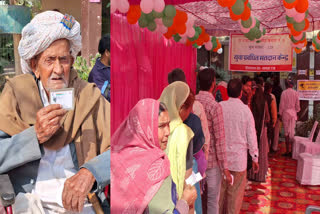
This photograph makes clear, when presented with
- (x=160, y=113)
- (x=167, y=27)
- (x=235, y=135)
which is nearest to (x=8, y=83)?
(x=160, y=113)

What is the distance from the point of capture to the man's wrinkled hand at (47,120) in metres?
1.09

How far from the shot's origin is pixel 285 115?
622cm

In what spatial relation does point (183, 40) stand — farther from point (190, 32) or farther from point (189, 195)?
point (189, 195)

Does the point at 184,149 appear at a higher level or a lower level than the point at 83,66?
lower

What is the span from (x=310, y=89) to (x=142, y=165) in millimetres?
4624

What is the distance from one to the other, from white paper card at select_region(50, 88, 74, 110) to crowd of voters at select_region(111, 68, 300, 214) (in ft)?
0.73

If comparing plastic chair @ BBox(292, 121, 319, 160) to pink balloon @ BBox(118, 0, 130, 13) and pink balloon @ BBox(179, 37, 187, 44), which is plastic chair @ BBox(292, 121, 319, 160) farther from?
pink balloon @ BBox(118, 0, 130, 13)

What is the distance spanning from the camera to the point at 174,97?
2143 mm

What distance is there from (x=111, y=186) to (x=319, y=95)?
4951mm

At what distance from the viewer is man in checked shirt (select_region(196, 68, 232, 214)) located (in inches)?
114

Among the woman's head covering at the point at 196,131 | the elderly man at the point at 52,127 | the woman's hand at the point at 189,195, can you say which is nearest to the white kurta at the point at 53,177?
the elderly man at the point at 52,127

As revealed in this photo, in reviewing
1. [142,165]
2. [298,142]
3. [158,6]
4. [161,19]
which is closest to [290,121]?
[298,142]

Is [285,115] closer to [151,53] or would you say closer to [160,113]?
[151,53]

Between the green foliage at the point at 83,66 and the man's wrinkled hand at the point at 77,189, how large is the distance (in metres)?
0.36
